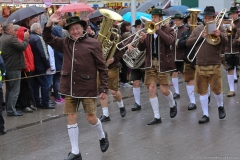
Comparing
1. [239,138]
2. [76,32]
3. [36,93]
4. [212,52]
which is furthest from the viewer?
[36,93]

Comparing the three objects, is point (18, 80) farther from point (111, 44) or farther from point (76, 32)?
point (76, 32)

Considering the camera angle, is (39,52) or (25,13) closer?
(39,52)

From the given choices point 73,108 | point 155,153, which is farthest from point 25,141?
point 155,153

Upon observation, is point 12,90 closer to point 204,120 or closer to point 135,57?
point 135,57

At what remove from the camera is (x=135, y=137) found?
860cm

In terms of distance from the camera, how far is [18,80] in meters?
11.1

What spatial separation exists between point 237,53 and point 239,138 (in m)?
5.39

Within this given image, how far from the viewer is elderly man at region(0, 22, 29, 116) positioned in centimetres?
1084

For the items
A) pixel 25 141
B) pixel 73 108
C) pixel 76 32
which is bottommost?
pixel 25 141

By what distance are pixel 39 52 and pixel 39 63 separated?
26cm

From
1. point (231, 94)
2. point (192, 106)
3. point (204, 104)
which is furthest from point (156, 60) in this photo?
point (231, 94)

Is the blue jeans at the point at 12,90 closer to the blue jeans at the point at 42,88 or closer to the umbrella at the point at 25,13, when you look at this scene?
the blue jeans at the point at 42,88

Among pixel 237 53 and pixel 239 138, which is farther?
pixel 237 53

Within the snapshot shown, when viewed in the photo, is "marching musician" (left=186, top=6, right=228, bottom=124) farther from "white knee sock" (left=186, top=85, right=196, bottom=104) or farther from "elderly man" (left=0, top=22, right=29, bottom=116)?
"elderly man" (left=0, top=22, right=29, bottom=116)
